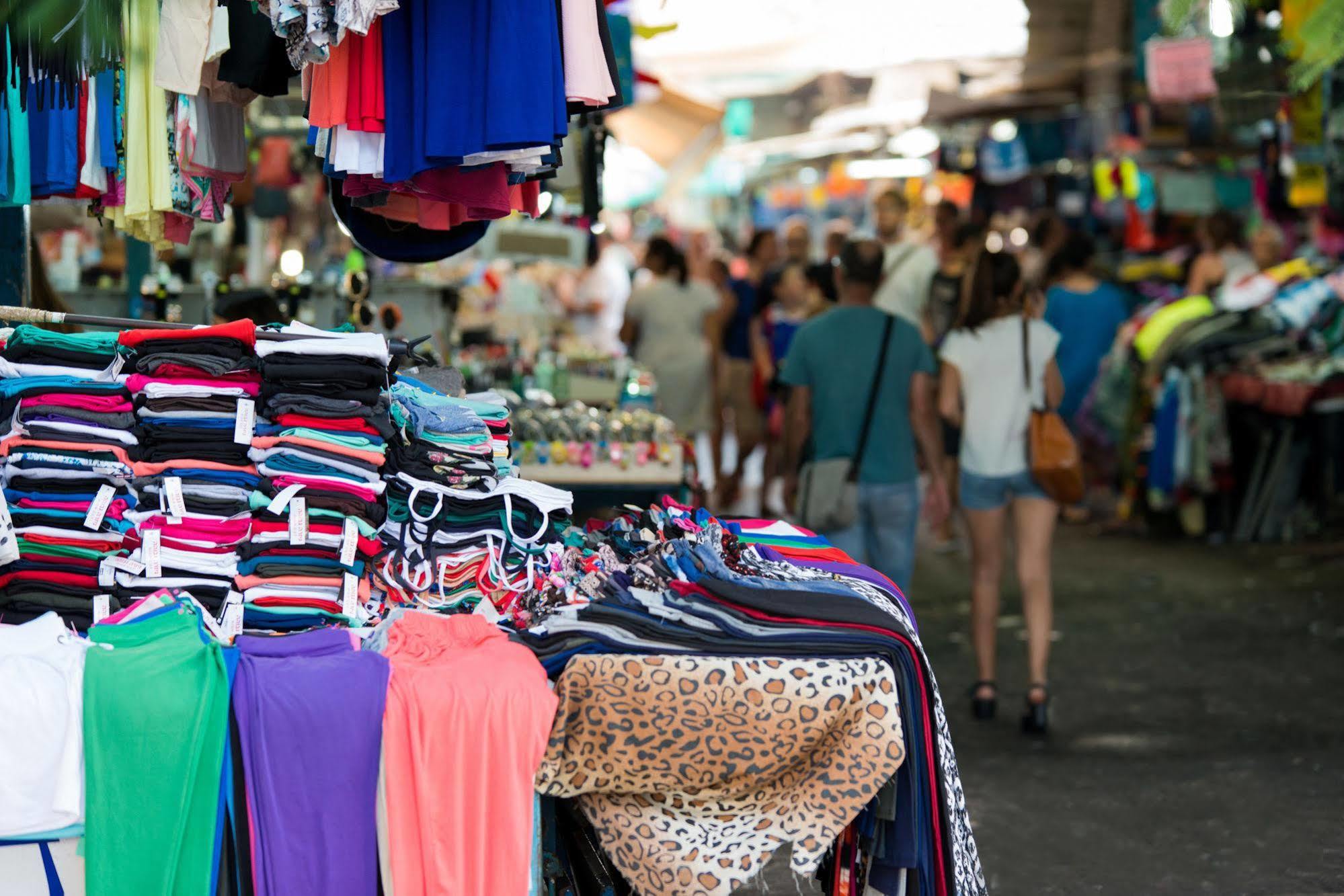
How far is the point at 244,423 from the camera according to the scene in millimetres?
3631

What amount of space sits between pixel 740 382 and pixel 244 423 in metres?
8.05

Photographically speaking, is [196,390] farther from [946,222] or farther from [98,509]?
[946,222]

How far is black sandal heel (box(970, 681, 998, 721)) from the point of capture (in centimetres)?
640

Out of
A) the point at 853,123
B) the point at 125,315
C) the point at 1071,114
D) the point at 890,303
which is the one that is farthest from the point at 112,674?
the point at 853,123

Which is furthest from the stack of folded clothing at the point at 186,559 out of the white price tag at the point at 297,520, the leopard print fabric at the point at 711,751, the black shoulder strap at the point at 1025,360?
the black shoulder strap at the point at 1025,360

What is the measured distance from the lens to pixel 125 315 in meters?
8.18

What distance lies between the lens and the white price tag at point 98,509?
357 cm

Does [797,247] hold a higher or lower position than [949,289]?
higher

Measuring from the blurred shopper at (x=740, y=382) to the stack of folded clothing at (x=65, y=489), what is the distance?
783 cm

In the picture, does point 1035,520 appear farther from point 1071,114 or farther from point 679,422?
point 1071,114

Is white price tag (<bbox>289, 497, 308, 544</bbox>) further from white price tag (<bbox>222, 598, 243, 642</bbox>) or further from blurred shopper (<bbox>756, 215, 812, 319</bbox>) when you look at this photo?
blurred shopper (<bbox>756, 215, 812, 319</bbox>)

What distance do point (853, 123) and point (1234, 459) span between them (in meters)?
6.45

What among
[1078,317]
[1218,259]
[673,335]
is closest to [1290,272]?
[1218,259]

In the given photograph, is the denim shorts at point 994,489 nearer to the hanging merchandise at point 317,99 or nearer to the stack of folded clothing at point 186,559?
the hanging merchandise at point 317,99
